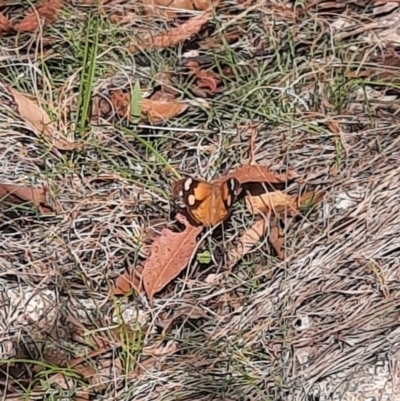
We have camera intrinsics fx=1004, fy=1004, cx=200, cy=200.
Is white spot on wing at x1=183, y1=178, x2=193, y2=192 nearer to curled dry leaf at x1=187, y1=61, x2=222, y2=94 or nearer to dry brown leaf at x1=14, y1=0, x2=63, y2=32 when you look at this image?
curled dry leaf at x1=187, y1=61, x2=222, y2=94

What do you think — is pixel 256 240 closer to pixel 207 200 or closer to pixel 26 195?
pixel 207 200

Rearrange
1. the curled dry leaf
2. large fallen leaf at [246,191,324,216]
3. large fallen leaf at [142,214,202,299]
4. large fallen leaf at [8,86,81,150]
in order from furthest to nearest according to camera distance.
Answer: the curled dry leaf, large fallen leaf at [8,86,81,150], large fallen leaf at [246,191,324,216], large fallen leaf at [142,214,202,299]

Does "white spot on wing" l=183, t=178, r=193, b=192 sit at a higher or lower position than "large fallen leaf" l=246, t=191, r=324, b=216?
higher

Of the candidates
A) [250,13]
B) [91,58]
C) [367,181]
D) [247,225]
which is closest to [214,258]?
[247,225]

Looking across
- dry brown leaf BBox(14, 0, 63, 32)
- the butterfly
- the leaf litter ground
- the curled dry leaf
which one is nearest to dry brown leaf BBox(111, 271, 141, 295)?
the leaf litter ground

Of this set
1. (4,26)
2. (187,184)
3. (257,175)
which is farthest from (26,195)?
(4,26)

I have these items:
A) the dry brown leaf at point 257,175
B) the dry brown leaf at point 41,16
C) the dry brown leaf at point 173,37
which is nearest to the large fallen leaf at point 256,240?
the dry brown leaf at point 257,175

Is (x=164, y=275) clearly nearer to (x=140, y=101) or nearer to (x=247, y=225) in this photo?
(x=247, y=225)

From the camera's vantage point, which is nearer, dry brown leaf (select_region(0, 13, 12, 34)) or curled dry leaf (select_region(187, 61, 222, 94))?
curled dry leaf (select_region(187, 61, 222, 94))
